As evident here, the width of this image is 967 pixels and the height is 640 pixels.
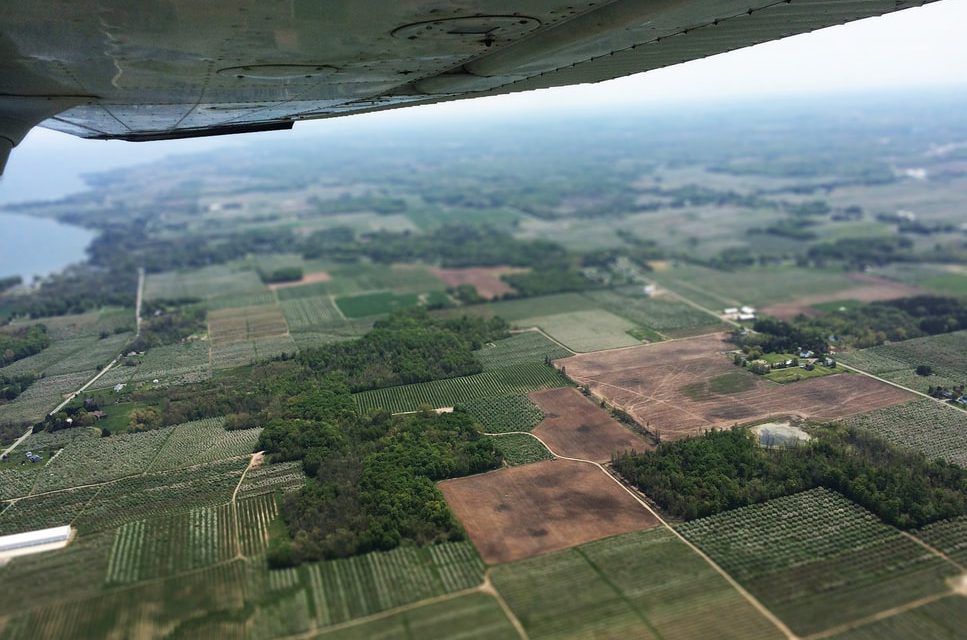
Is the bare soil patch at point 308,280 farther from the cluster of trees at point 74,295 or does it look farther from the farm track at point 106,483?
the farm track at point 106,483

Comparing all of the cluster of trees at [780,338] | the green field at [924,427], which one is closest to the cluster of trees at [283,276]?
the cluster of trees at [780,338]

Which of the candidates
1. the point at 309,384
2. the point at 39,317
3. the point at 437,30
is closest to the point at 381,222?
the point at 39,317

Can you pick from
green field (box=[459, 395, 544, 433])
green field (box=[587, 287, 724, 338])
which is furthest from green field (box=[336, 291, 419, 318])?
green field (box=[459, 395, 544, 433])

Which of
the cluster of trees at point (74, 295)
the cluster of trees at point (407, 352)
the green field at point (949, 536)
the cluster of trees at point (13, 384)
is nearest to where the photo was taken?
the green field at point (949, 536)

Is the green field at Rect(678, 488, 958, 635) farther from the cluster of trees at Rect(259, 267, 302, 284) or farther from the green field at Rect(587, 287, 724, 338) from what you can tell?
the cluster of trees at Rect(259, 267, 302, 284)

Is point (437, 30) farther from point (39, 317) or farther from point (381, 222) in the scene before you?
point (381, 222)
